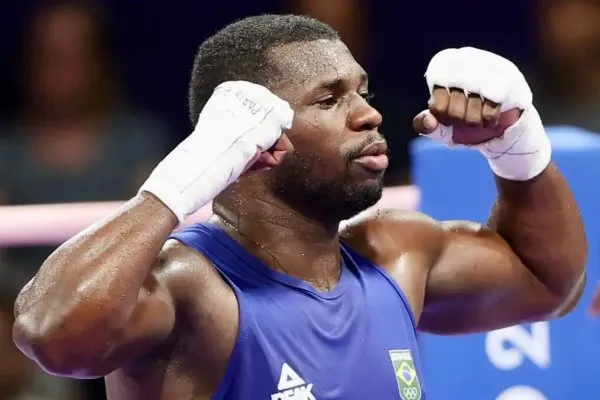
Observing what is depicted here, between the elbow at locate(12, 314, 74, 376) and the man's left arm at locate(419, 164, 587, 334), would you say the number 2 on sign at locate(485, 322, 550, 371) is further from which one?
the elbow at locate(12, 314, 74, 376)

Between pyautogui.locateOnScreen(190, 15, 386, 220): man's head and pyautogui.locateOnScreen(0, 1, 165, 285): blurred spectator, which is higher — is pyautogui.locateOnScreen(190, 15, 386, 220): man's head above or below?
above

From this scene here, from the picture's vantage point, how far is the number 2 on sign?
1984 millimetres

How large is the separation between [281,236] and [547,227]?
44 centimetres

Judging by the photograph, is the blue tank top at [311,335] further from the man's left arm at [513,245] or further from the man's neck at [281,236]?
the man's left arm at [513,245]

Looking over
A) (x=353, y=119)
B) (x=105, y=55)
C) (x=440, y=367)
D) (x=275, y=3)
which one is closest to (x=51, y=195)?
(x=105, y=55)

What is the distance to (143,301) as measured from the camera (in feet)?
4.63

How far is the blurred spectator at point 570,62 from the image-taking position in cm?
305

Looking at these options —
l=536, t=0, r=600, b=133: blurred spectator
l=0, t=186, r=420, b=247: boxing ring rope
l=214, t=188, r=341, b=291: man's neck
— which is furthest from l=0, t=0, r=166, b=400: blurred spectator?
l=214, t=188, r=341, b=291: man's neck

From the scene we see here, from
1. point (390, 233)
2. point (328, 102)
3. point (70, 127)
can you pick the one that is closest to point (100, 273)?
point (328, 102)

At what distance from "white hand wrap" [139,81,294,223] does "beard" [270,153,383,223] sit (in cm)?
14

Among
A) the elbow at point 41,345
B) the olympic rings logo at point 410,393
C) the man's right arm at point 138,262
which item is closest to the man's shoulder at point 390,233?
the olympic rings logo at point 410,393

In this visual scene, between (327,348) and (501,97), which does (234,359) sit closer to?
(327,348)

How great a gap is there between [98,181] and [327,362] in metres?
A: 1.45

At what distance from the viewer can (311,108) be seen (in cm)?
162
